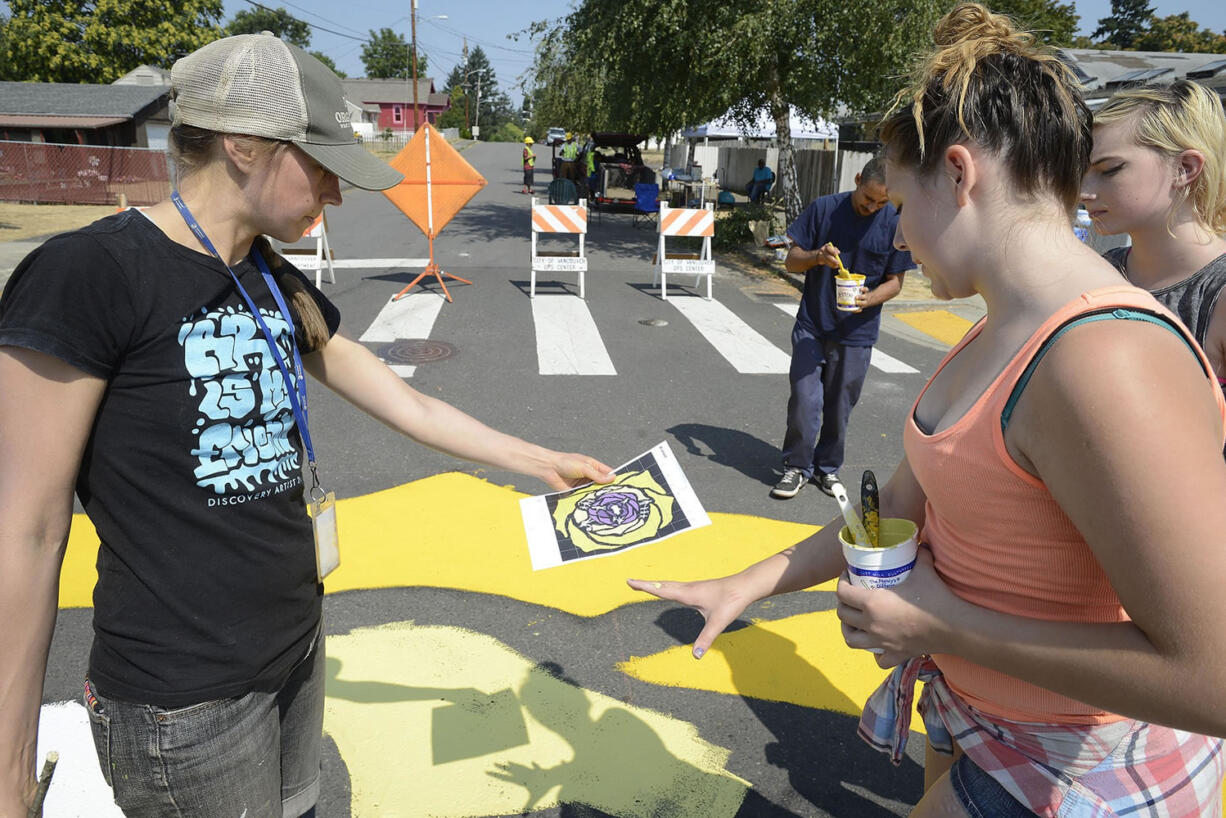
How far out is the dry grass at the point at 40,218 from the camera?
1648cm

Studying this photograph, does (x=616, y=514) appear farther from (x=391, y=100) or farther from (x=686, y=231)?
(x=391, y=100)

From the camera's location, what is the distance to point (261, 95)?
159 cm

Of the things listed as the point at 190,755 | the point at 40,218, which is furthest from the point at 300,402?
the point at 40,218

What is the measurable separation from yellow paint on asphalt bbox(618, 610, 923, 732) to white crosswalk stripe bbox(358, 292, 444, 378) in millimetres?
4791

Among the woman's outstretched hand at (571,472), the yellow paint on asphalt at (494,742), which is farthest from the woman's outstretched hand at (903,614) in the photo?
the yellow paint on asphalt at (494,742)

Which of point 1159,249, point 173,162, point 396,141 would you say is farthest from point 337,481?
point 396,141

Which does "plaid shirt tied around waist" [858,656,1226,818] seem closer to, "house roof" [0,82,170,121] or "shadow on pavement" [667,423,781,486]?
"shadow on pavement" [667,423,781,486]

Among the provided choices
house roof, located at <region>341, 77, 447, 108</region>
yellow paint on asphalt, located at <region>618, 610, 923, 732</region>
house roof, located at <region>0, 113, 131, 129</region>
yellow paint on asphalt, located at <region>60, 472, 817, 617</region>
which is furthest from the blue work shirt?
house roof, located at <region>341, 77, 447, 108</region>

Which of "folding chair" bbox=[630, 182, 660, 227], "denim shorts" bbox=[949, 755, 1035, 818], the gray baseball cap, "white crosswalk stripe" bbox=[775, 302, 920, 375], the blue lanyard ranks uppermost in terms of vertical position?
"folding chair" bbox=[630, 182, 660, 227]

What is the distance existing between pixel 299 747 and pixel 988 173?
6.56 feet

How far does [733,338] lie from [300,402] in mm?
7950

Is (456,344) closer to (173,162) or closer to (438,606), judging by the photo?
(438,606)

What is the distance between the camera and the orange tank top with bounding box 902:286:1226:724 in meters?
1.18

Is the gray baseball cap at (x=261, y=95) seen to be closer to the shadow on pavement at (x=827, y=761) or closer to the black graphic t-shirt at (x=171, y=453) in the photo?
the black graphic t-shirt at (x=171, y=453)
